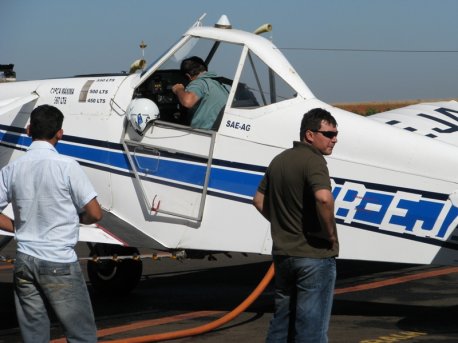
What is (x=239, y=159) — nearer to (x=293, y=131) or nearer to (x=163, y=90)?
(x=293, y=131)

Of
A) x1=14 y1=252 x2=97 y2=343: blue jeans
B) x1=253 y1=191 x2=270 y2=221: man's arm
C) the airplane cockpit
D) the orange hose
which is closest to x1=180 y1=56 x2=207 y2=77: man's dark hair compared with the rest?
the airplane cockpit

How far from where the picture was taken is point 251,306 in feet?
32.6

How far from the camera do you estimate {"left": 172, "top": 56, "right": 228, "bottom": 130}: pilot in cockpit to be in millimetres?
8945

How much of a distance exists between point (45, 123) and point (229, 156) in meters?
3.16

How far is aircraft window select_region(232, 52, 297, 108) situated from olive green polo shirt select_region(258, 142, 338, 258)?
9.00 ft

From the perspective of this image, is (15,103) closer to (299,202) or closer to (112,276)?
(112,276)

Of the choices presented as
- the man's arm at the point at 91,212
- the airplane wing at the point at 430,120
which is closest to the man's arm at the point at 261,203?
the man's arm at the point at 91,212

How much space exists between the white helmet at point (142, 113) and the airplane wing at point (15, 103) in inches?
58.9

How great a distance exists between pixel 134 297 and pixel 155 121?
8.16 feet

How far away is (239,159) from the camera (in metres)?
8.65


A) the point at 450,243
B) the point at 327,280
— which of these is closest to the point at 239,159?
the point at 450,243

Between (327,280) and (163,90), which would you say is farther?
(163,90)

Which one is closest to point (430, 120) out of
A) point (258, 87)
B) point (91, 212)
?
point (258, 87)

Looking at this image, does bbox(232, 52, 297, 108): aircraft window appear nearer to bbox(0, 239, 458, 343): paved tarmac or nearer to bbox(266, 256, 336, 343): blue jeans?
bbox(0, 239, 458, 343): paved tarmac
